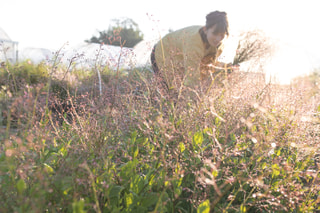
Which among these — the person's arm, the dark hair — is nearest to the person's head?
the dark hair

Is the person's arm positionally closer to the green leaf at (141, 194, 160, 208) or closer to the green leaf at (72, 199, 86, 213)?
the green leaf at (141, 194, 160, 208)

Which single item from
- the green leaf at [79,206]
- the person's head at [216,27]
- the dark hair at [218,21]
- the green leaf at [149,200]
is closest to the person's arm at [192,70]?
the person's head at [216,27]

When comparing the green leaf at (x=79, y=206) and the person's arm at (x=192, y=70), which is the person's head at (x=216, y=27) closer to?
the person's arm at (x=192, y=70)

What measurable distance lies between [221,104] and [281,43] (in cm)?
376

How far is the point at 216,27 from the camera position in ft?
12.1

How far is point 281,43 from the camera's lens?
5.40m

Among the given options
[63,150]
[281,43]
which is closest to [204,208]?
[63,150]

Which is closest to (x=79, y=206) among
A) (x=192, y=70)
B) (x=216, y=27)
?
(x=192, y=70)

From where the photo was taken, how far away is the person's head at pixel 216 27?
366 centimetres

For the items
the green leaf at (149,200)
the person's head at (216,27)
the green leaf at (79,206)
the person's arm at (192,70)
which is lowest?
the green leaf at (149,200)

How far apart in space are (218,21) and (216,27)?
0.09m

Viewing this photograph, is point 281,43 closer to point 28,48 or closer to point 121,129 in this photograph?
point 121,129

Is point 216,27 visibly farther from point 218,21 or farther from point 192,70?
point 192,70

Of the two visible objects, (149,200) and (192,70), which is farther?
(192,70)
